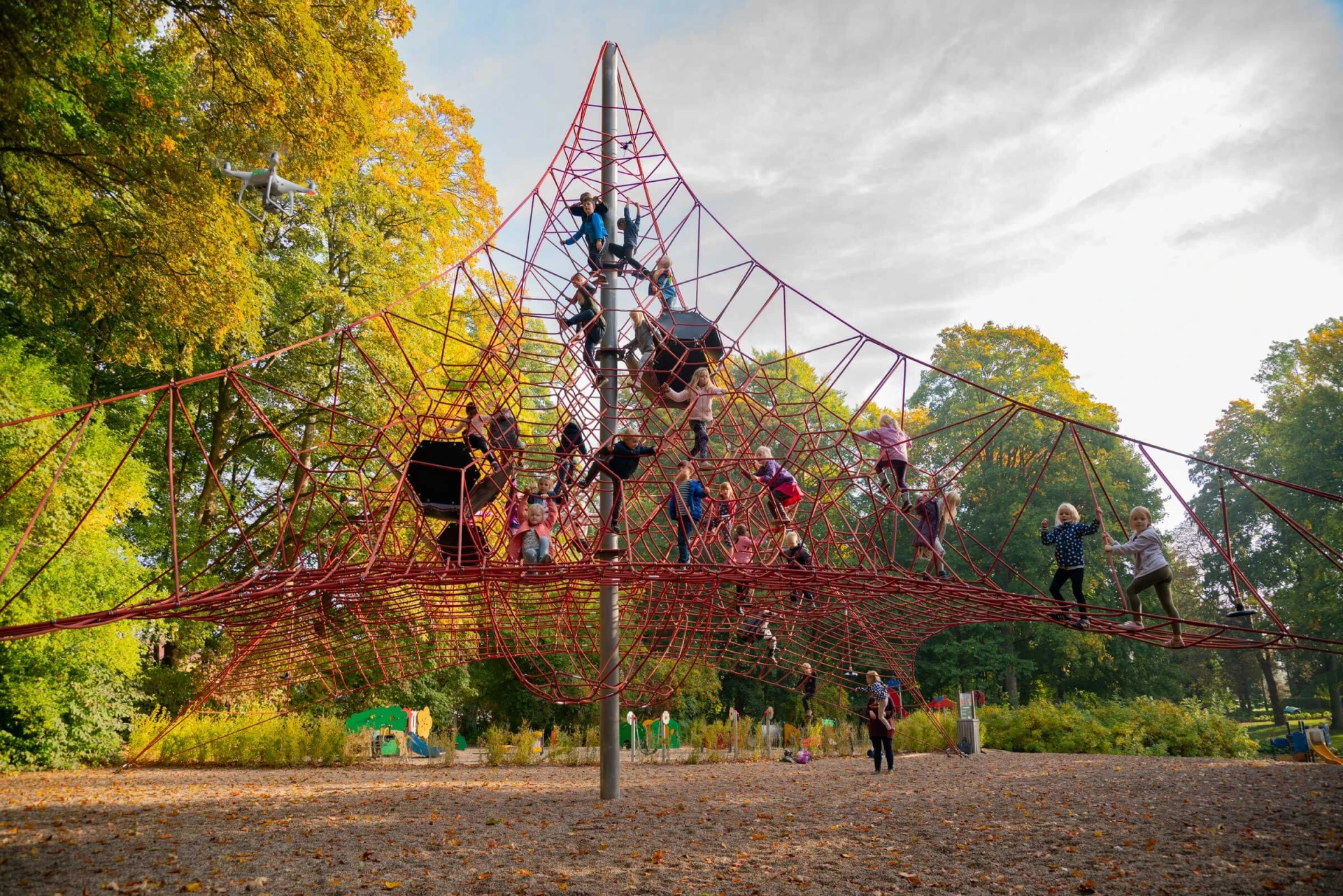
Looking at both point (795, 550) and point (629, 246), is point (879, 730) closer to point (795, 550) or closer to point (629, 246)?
point (795, 550)

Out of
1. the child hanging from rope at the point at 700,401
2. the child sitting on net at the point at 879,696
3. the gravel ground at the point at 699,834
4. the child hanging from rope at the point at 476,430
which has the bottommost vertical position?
the gravel ground at the point at 699,834

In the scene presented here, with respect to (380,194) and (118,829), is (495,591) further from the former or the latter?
(380,194)

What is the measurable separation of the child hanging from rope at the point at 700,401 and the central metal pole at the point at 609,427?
93 centimetres

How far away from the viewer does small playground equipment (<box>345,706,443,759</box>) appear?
1797 cm

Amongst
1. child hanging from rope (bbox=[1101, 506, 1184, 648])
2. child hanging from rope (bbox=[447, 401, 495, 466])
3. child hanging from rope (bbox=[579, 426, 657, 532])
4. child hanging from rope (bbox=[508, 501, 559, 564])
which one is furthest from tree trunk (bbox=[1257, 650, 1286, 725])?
child hanging from rope (bbox=[447, 401, 495, 466])

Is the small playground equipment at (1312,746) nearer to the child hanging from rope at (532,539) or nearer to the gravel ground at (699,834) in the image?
the gravel ground at (699,834)

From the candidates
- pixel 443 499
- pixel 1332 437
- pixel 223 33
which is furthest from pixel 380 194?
pixel 1332 437

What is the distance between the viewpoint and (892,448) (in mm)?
8375

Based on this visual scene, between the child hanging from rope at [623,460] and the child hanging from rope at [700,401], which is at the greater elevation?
the child hanging from rope at [700,401]

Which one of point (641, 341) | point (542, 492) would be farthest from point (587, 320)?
point (542, 492)

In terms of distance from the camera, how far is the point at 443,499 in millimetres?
7961

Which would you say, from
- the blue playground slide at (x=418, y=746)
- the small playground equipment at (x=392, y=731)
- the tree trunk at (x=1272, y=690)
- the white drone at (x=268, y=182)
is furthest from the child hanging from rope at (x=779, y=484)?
the tree trunk at (x=1272, y=690)

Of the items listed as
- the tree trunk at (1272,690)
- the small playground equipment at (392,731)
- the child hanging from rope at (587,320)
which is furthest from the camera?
the tree trunk at (1272,690)

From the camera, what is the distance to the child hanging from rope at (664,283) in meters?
10.5
